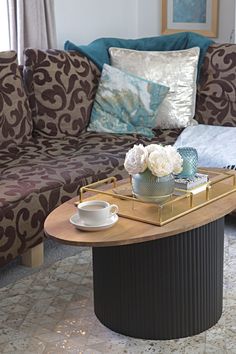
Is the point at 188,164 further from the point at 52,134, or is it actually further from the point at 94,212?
the point at 52,134

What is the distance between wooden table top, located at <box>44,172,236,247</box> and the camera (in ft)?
6.19

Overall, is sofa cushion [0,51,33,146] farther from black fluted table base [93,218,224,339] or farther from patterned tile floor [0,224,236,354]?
black fluted table base [93,218,224,339]

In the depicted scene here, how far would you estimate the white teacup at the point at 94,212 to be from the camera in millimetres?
1966

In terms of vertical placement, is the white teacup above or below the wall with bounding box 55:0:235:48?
below

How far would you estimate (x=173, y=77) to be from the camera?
3.68 meters

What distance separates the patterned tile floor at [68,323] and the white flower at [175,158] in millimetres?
589

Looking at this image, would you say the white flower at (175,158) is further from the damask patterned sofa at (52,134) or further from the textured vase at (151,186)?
the damask patterned sofa at (52,134)

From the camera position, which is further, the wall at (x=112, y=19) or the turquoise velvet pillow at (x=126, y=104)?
the wall at (x=112, y=19)

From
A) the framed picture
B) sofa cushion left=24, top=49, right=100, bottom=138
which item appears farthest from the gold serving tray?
the framed picture

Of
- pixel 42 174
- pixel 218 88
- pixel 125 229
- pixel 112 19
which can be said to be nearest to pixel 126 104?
pixel 218 88

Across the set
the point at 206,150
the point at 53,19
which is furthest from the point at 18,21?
the point at 206,150

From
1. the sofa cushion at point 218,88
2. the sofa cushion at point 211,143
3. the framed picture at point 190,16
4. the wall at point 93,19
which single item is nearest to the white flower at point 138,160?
the sofa cushion at point 211,143

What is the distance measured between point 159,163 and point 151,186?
100 millimetres

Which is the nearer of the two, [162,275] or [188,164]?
[162,275]
